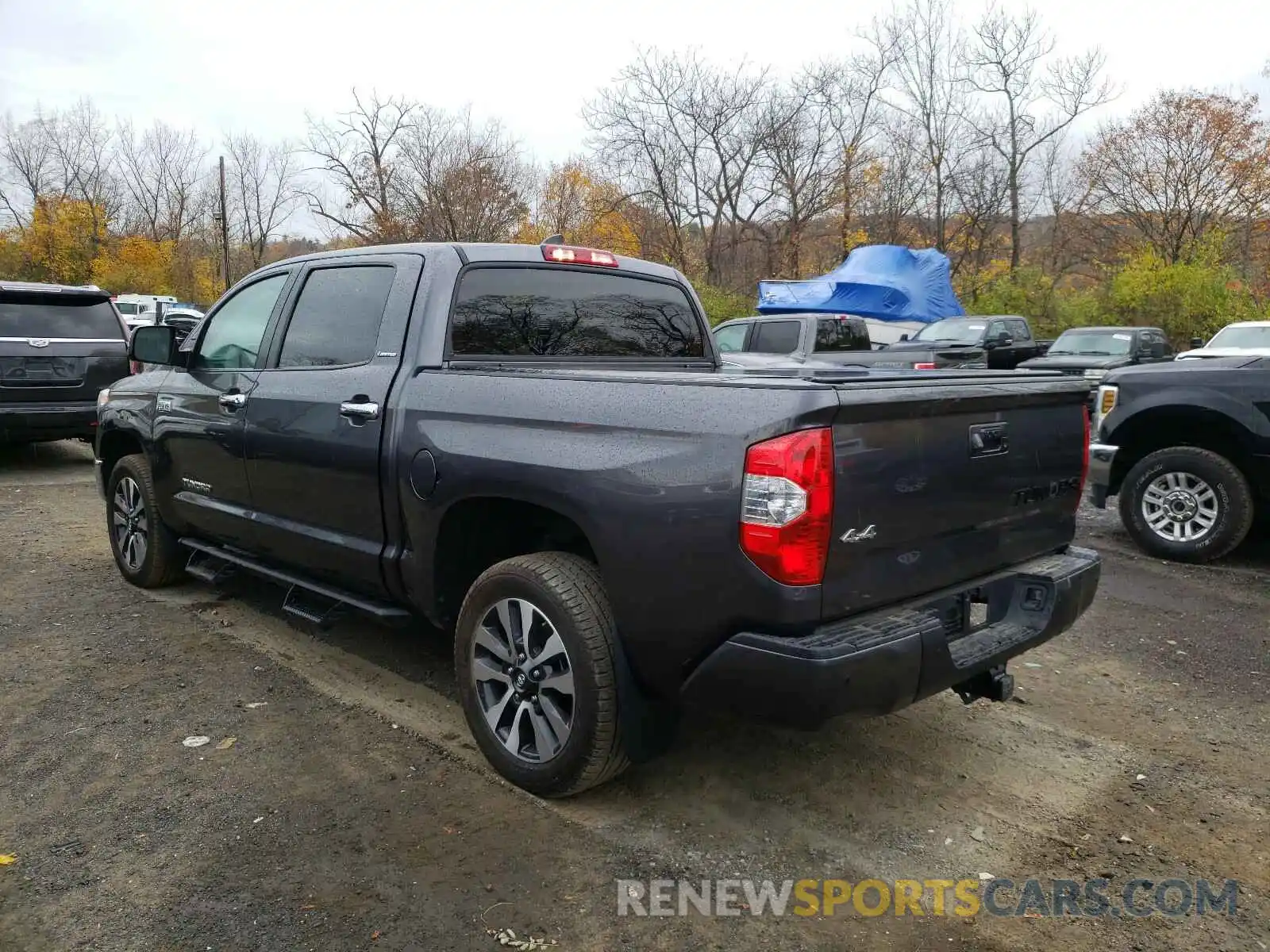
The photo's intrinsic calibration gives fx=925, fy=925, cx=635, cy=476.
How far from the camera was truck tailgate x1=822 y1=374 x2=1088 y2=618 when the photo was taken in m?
2.53

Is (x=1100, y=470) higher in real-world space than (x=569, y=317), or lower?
lower

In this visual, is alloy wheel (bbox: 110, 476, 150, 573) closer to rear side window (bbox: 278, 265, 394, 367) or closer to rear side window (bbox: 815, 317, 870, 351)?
rear side window (bbox: 278, 265, 394, 367)

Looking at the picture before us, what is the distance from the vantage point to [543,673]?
9.98 feet

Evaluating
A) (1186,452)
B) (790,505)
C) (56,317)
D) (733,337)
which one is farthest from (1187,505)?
(56,317)

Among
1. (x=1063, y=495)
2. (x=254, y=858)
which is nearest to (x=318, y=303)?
(x=254, y=858)

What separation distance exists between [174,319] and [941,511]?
63.0 ft

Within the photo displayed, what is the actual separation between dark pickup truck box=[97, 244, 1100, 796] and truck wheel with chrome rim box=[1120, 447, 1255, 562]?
3.41 m

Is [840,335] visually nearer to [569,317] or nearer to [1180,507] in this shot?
[1180,507]

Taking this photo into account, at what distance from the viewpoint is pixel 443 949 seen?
2.41m

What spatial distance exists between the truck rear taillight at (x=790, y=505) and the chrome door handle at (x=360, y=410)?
172 cm

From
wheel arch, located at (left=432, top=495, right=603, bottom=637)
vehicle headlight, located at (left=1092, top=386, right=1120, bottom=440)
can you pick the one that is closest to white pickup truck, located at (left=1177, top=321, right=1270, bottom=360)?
vehicle headlight, located at (left=1092, top=386, right=1120, bottom=440)

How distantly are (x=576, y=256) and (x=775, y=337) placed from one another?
938cm

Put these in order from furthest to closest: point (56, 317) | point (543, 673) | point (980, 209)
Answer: point (980, 209)
point (56, 317)
point (543, 673)

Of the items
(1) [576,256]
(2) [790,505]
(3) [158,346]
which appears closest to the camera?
(2) [790,505]
